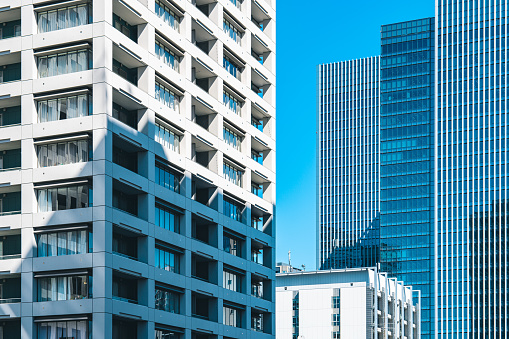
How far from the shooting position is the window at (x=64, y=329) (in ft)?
257

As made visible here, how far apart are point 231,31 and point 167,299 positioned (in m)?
34.6

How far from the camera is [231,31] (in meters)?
110


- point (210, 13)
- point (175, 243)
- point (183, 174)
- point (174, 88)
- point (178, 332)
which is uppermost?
point (210, 13)

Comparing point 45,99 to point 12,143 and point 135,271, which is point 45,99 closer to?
point 12,143

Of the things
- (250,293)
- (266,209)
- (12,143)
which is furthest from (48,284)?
(266,209)

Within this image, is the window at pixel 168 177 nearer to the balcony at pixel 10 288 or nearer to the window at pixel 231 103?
the window at pixel 231 103

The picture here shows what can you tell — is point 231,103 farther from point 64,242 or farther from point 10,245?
point 10,245

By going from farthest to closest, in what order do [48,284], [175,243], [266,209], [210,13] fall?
[266,209], [210,13], [175,243], [48,284]

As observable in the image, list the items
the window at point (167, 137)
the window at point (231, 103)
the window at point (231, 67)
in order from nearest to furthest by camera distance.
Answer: the window at point (167, 137)
the window at point (231, 103)
the window at point (231, 67)

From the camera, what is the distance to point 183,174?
94.2m

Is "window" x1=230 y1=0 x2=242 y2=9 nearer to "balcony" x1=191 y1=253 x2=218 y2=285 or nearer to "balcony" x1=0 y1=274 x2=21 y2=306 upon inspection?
"balcony" x1=191 y1=253 x2=218 y2=285

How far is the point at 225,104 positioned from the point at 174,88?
43.4 feet

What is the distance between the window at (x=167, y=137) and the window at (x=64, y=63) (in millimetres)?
10219

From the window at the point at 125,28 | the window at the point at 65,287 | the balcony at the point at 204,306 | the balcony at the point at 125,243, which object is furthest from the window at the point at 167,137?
the window at the point at 65,287
